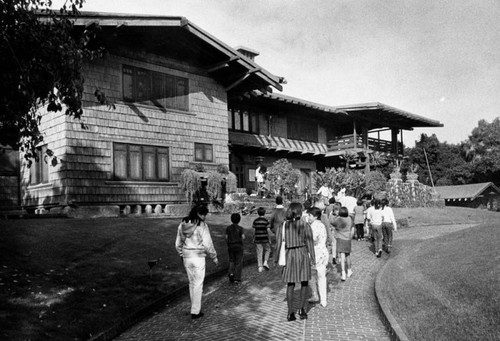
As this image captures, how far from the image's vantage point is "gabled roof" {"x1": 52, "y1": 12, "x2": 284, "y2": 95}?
17.7 metres

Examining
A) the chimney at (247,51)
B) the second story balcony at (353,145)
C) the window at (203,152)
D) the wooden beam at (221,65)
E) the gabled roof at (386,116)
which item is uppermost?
the chimney at (247,51)

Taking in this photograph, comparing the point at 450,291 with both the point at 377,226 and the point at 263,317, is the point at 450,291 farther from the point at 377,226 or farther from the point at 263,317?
the point at 377,226

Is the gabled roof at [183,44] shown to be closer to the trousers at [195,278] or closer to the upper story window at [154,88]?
the upper story window at [154,88]

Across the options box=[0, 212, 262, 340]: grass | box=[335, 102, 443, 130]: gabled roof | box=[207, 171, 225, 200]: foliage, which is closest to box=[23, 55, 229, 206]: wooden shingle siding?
box=[207, 171, 225, 200]: foliage

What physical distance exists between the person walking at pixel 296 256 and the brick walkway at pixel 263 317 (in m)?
0.35

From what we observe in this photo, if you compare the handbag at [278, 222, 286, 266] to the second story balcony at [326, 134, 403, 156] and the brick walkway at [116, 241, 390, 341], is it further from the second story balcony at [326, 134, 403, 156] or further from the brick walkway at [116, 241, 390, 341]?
the second story balcony at [326, 134, 403, 156]

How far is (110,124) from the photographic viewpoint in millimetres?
18375

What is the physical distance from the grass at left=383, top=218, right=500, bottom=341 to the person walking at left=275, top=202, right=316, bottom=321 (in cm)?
160

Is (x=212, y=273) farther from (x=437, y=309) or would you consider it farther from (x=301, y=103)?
(x=301, y=103)

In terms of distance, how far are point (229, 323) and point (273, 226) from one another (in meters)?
4.90

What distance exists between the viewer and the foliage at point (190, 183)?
65.9ft

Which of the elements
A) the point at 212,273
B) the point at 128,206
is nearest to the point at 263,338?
the point at 212,273

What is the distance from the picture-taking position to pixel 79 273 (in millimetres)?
9570

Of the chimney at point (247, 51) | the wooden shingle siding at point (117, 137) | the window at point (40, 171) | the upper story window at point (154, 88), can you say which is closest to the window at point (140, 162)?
the wooden shingle siding at point (117, 137)
